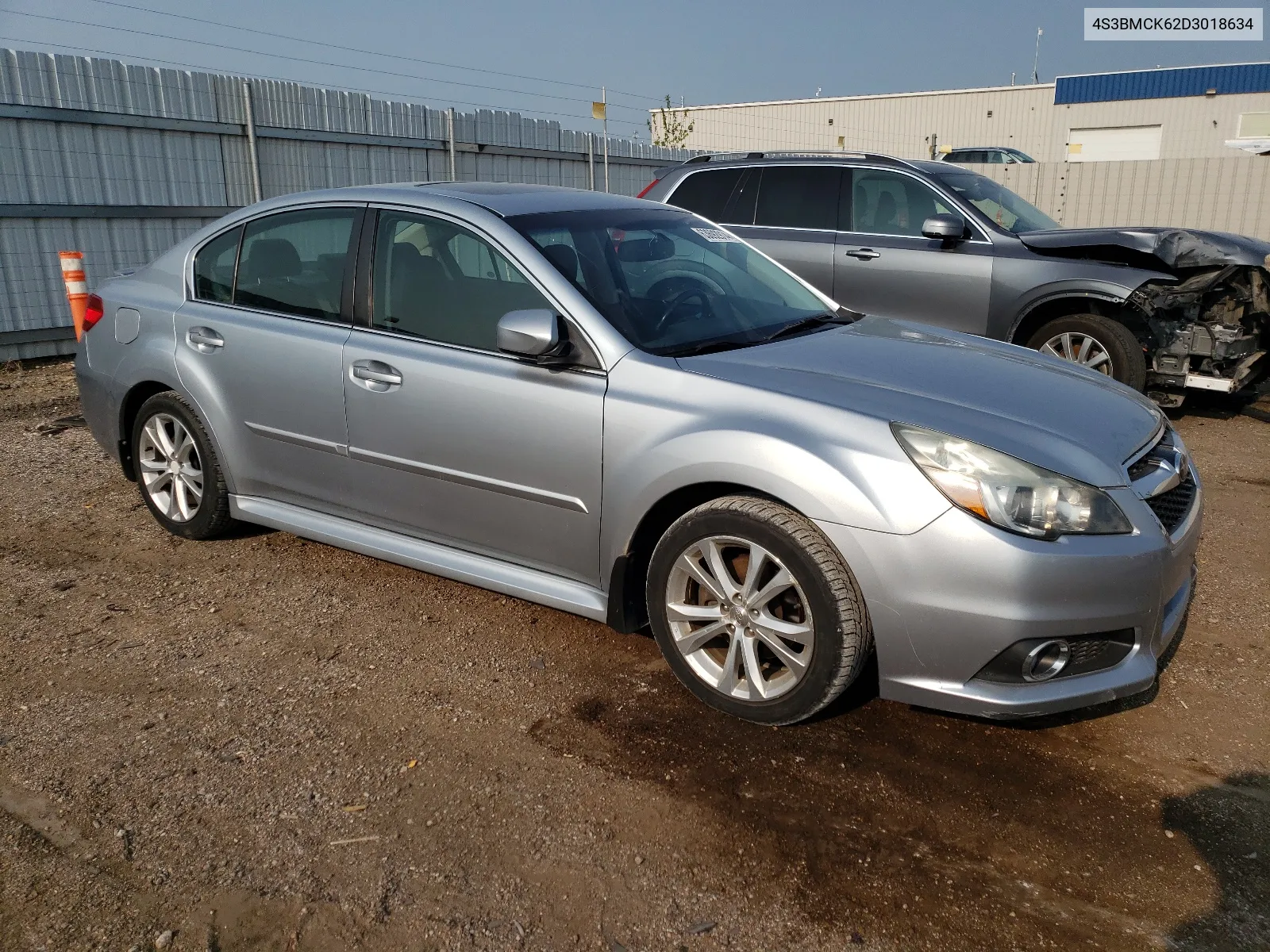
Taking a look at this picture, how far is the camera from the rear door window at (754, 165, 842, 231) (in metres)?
8.02

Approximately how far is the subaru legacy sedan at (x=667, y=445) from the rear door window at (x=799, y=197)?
3736mm

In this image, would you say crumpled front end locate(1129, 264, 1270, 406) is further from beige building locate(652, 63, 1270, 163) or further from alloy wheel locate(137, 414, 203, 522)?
beige building locate(652, 63, 1270, 163)

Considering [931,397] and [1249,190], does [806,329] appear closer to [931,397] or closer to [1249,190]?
[931,397]

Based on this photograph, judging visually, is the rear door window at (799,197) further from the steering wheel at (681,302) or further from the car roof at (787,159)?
the steering wheel at (681,302)

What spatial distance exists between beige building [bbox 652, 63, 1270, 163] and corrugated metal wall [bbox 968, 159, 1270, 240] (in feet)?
41.4

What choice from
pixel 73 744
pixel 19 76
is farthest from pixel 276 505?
pixel 19 76

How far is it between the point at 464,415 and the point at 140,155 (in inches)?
331

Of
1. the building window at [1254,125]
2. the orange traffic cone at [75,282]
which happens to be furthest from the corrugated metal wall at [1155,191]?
the orange traffic cone at [75,282]

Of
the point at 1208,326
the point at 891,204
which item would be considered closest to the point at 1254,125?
the point at 1208,326

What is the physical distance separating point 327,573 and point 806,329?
240 cm

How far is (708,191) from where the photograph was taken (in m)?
8.47

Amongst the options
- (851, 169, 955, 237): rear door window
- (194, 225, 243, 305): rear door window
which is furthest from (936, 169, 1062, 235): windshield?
(194, 225, 243, 305): rear door window

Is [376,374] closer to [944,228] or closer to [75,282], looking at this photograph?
[944,228]

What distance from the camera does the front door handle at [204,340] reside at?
452 cm
